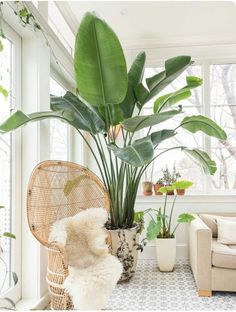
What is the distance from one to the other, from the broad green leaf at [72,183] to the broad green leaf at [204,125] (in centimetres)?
117

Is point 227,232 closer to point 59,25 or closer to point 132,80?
point 132,80

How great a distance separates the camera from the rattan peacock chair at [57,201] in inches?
77.9

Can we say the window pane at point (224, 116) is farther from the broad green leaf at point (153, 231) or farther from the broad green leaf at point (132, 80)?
the broad green leaf at point (132, 80)

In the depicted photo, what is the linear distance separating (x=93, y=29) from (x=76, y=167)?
3.74 feet

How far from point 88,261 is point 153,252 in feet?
5.84

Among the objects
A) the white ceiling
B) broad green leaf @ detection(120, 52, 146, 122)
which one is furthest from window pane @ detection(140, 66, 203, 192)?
broad green leaf @ detection(120, 52, 146, 122)

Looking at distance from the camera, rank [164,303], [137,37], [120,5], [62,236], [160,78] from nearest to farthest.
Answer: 1. [62,236]
2. [164,303]
3. [160,78]
4. [120,5]
5. [137,37]

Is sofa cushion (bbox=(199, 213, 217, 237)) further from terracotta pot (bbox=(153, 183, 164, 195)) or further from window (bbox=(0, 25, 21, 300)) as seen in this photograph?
window (bbox=(0, 25, 21, 300))

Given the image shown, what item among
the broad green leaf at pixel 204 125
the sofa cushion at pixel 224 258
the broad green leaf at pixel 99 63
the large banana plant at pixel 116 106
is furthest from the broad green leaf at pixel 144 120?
the sofa cushion at pixel 224 258

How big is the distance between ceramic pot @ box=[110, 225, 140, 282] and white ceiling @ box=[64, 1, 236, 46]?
2390mm

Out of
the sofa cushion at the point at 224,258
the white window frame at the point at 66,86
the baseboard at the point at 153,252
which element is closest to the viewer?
the sofa cushion at the point at 224,258

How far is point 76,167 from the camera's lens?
2.56 metres

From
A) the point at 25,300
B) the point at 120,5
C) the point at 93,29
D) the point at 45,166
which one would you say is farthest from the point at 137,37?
the point at 25,300

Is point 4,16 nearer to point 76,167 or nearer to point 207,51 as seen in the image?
point 76,167
